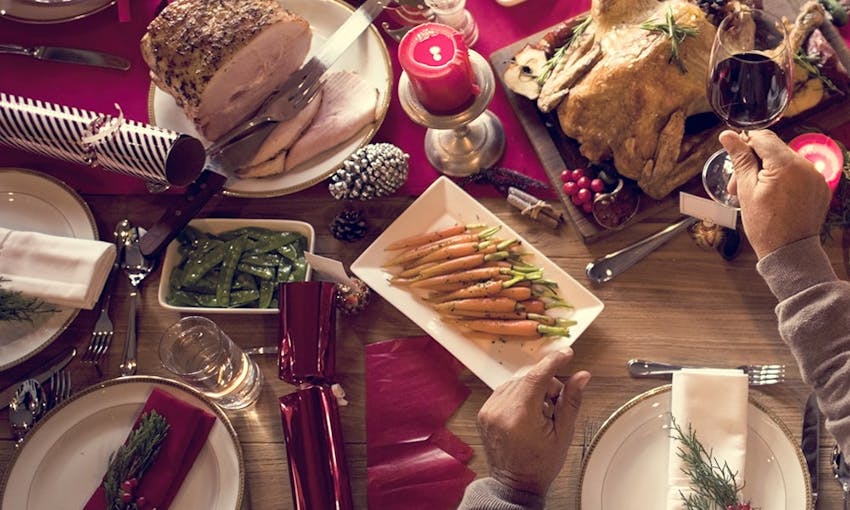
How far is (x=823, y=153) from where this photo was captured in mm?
1594

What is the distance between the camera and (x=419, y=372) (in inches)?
66.0

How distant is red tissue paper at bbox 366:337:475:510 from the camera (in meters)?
1.60

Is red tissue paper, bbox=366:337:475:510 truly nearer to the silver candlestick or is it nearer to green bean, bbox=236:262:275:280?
green bean, bbox=236:262:275:280

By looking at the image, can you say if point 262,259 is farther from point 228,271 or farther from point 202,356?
point 202,356

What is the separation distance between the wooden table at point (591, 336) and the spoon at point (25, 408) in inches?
1.9

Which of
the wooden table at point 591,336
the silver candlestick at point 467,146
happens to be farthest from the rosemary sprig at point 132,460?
the silver candlestick at point 467,146

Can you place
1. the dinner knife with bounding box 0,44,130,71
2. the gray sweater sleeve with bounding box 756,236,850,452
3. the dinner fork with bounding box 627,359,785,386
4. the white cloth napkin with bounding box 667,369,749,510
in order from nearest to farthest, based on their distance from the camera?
1. the gray sweater sleeve with bounding box 756,236,850,452
2. the white cloth napkin with bounding box 667,369,749,510
3. the dinner fork with bounding box 627,359,785,386
4. the dinner knife with bounding box 0,44,130,71

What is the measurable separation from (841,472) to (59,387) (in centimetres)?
146

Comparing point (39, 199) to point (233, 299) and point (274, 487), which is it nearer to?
point (233, 299)

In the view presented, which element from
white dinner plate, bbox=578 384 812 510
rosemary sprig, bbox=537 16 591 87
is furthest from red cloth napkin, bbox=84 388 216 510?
rosemary sprig, bbox=537 16 591 87

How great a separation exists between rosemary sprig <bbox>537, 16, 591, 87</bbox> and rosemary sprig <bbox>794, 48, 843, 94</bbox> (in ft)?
1.31

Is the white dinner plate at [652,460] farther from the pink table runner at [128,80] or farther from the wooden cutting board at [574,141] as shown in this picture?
the pink table runner at [128,80]

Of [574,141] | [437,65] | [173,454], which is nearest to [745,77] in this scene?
[574,141]

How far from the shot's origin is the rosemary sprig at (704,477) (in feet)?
4.69
